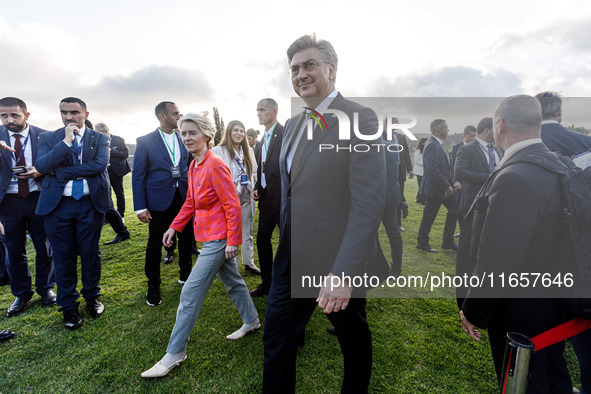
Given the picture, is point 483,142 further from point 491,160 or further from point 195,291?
point 195,291

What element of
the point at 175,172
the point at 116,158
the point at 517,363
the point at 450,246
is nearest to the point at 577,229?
the point at 517,363

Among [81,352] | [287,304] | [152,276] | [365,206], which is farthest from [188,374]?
[365,206]

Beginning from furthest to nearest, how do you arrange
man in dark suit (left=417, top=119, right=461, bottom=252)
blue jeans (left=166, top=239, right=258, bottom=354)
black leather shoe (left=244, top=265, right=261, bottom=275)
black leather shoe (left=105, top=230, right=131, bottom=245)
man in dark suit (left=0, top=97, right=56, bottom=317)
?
black leather shoe (left=105, top=230, right=131, bottom=245)
black leather shoe (left=244, top=265, right=261, bottom=275)
man in dark suit (left=417, top=119, right=461, bottom=252)
man in dark suit (left=0, top=97, right=56, bottom=317)
blue jeans (left=166, top=239, right=258, bottom=354)

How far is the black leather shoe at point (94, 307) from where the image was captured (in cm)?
327

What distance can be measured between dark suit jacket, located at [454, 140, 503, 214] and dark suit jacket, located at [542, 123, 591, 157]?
2.63 ft

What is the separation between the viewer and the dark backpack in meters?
1.28

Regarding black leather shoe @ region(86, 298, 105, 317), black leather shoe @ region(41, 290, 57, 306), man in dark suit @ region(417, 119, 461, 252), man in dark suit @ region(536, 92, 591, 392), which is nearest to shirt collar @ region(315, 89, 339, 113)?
man in dark suit @ region(417, 119, 461, 252)

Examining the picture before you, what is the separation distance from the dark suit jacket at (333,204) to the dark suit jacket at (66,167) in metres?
2.72

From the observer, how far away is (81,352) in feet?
8.65

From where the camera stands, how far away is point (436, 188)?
3.94 meters

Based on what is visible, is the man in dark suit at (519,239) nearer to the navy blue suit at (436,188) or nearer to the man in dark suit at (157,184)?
the navy blue suit at (436,188)

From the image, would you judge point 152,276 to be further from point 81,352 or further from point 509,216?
point 509,216

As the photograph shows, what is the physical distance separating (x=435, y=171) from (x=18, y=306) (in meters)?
5.52

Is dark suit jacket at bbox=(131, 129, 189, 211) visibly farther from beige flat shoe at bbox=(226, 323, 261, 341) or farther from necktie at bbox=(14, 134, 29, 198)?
beige flat shoe at bbox=(226, 323, 261, 341)
